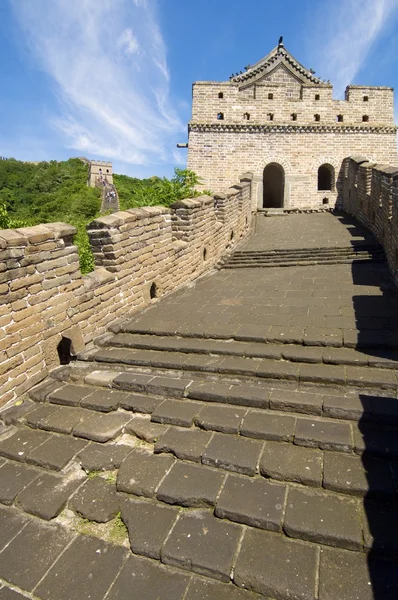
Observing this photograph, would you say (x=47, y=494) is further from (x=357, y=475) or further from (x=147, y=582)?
(x=357, y=475)

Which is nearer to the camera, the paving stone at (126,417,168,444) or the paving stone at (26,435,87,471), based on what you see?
the paving stone at (26,435,87,471)

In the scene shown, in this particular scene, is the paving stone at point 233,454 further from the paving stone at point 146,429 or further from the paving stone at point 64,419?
the paving stone at point 64,419

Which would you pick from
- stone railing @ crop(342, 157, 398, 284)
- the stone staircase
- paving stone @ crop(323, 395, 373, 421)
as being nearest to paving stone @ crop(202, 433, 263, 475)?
paving stone @ crop(323, 395, 373, 421)

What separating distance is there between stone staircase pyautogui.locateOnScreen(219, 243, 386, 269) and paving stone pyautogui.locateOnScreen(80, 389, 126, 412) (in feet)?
19.0

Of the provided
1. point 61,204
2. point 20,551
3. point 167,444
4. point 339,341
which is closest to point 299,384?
point 339,341

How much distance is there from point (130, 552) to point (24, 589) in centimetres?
63

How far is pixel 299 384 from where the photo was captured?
3506mm

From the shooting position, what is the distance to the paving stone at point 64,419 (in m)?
3.34

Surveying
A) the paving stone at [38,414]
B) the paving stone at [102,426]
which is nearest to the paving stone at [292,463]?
the paving stone at [102,426]

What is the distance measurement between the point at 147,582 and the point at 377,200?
Answer: 9659mm

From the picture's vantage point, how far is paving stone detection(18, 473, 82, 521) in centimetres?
256

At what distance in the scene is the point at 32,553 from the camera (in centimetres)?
230

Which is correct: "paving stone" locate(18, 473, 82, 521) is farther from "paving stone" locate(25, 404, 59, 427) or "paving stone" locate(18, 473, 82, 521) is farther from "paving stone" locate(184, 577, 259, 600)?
"paving stone" locate(184, 577, 259, 600)

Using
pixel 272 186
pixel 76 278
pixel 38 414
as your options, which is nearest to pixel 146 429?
pixel 38 414
